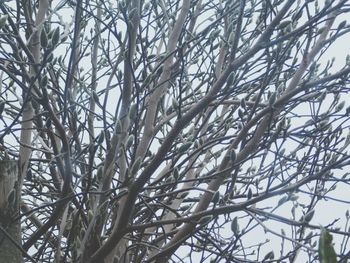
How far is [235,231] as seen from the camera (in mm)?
2723

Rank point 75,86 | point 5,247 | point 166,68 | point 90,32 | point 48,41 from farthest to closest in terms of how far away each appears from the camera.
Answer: point 90,32 → point 75,86 → point 166,68 → point 5,247 → point 48,41

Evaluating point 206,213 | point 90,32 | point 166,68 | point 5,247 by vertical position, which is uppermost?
point 90,32

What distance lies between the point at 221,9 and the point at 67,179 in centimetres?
194

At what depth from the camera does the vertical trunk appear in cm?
290

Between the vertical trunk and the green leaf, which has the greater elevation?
the vertical trunk

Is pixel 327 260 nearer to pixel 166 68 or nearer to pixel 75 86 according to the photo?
pixel 166 68

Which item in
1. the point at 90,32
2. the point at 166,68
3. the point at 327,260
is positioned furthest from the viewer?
the point at 90,32

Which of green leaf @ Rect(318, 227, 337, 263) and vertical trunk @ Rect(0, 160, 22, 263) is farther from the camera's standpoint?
vertical trunk @ Rect(0, 160, 22, 263)

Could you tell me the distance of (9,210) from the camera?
9.87 ft

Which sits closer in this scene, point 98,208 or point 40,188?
point 98,208

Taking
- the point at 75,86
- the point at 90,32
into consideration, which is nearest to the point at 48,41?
the point at 75,86

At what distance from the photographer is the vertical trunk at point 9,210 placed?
290 cm

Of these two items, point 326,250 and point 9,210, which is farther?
point 9,210

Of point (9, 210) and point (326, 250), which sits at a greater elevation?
point (9, 210)
